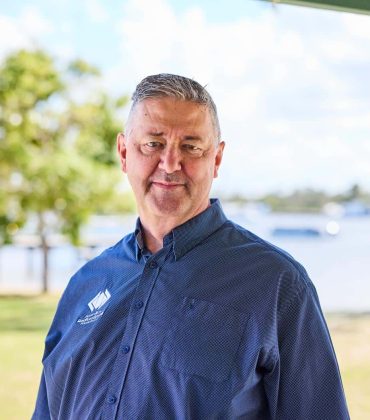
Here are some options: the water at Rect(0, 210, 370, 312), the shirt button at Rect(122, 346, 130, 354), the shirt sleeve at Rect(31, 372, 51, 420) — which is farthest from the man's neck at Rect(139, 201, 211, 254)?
the water at Rect(0, 210, 370, 312)

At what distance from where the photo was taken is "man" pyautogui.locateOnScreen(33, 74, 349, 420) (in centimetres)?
145

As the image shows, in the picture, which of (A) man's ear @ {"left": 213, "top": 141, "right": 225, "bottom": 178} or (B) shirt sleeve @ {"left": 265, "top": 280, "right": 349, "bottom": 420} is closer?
(B) shirt sleeve @ {"left": 265, "top": 280, "right": 349, "bottom": 420}

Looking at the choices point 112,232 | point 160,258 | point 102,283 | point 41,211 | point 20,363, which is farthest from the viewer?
point 112,232

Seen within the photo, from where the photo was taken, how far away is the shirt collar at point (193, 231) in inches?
62.9

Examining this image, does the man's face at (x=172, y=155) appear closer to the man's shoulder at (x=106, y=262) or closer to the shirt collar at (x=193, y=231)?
the shirt collar at (x=193, y=231)

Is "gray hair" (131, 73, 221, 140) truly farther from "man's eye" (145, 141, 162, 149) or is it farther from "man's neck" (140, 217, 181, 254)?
"man's neck" (140, 217, 181, 254)

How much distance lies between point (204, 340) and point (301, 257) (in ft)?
31.2

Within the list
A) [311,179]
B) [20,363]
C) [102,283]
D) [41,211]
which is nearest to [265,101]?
[311,179]

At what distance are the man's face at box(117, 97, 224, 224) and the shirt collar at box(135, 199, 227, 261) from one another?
0.07ft

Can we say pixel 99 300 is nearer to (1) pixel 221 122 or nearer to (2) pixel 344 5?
(2) pixel 344 5

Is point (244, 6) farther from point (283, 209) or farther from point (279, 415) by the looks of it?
point (279, 415)

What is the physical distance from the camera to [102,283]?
1.73m

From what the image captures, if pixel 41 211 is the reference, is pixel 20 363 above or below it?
below

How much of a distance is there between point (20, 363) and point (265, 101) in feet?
16.2
